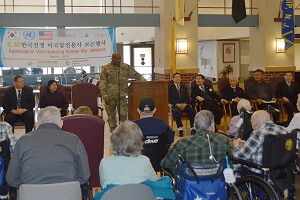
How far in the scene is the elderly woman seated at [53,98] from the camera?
838cm

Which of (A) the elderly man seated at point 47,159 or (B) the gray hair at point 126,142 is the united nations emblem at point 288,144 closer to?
(B) the gray hair at point 126,142

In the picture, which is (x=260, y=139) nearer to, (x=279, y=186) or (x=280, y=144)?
(x=280, y=144)

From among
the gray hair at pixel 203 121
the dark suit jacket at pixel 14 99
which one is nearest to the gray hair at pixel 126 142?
the gray hair at pixel 203 121

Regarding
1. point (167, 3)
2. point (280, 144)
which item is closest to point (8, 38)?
point (167, 3)

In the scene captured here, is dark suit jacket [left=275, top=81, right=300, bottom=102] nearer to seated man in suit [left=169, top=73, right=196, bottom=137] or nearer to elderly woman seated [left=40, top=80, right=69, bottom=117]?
seated man in suit [left=169, top=73, right=196, bottom=137]

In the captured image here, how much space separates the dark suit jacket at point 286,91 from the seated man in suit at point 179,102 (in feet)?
6.76

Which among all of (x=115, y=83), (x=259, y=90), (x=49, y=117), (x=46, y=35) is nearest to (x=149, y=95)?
(x=115, y=83)

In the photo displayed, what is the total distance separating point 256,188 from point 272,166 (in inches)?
9.0

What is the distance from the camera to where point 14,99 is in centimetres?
819

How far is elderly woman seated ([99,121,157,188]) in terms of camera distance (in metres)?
3.24

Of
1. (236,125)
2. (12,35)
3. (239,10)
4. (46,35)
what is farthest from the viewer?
A: (46,35)

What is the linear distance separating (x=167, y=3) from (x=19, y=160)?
27.3 ft

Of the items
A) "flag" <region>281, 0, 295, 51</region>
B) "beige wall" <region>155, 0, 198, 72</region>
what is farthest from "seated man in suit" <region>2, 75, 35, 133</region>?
"flag" <region>281, 0, 295, 51</region>

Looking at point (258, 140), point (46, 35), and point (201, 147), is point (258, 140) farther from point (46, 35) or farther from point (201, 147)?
point (46, 35)
